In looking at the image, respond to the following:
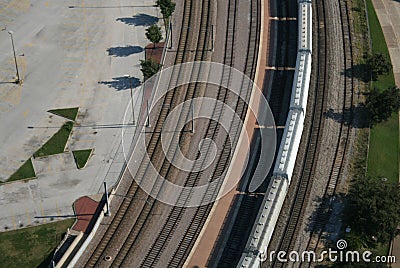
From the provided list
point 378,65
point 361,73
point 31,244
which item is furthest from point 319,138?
point 31,244

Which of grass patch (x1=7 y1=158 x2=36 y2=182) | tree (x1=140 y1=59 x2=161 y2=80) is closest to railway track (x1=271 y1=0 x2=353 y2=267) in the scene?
tree (x1=140 y1=59 x2=161 y2=80)

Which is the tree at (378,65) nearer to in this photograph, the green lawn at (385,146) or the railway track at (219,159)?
the green lawn at (385,146)

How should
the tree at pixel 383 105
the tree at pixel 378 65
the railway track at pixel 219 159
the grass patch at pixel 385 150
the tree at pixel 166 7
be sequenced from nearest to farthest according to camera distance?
1. the railway track at pixel 219 159
2. the grass patch at pixel 385 150
3. the tree at pixel 383 105
4. the tree at pixel 378 65
5. the tree at pixel 166 7

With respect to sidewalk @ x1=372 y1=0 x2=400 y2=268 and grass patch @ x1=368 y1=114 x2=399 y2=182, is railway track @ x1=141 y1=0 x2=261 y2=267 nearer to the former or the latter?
grass patch @ x1=368 y1=114 x2=399 y2=182

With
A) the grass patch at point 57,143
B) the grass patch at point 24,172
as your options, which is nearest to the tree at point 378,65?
the grass patch at point 57,143

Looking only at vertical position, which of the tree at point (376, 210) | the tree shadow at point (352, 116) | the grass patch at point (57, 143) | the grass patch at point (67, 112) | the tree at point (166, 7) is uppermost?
the tree at point (166, 7)

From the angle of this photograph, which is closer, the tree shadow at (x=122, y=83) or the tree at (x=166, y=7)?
the tree shadow at (x=122, y=83)
